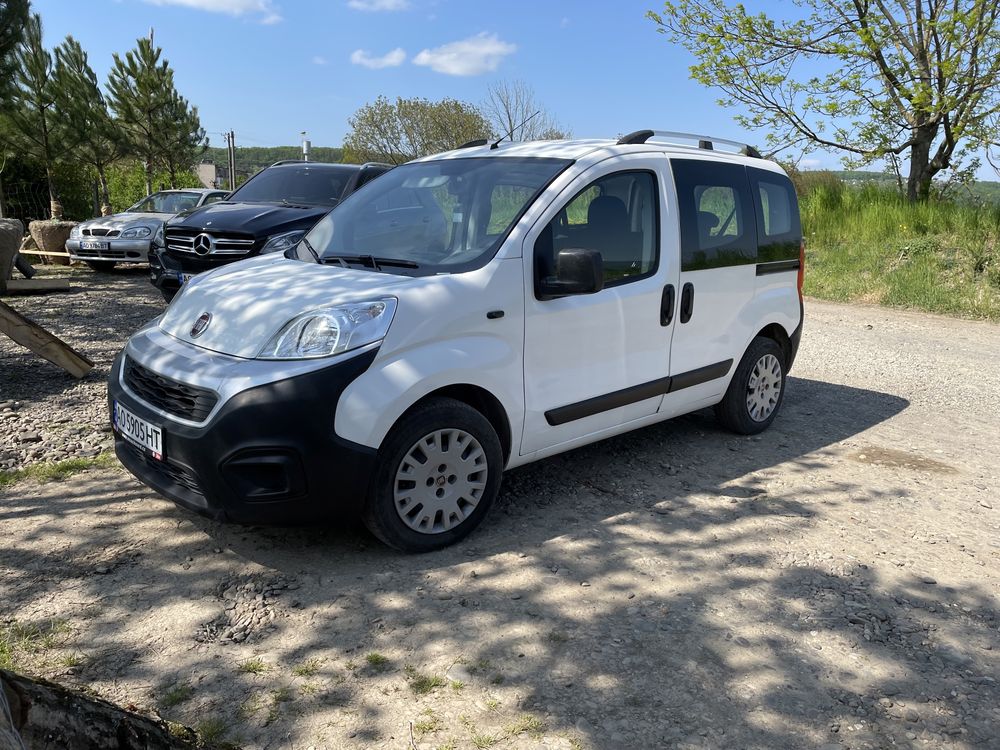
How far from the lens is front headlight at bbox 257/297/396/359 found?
353 cm

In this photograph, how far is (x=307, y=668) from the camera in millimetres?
2955

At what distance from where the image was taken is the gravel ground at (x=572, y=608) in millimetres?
2736

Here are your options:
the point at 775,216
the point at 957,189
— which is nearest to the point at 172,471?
the point at 775,216

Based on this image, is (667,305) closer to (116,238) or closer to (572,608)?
(572,608)

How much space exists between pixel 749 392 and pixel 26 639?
4531 mm

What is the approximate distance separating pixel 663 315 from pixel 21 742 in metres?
3.85

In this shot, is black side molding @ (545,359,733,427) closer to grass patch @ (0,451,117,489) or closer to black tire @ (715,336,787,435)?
black tire @ (715,336,787,435)

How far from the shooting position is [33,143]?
72.9ft

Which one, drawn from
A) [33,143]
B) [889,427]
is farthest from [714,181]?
[33,143]

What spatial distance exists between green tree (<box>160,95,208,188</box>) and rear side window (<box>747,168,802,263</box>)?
28.4m

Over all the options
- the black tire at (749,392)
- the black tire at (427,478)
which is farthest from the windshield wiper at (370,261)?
the black tire at (749,392)

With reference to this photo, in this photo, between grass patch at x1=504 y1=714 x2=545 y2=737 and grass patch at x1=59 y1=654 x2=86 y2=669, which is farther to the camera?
grass patch at x1=59 y1=654 x2=86 y2=669

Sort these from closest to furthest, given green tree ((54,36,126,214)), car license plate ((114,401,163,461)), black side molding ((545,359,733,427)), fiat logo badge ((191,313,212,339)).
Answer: car license plate ((114,401,163,461)) < fiat logo badge ((191,313,212,339)) < black side molding ((545,359,733,427)) < green tree ((54,36,126,214))

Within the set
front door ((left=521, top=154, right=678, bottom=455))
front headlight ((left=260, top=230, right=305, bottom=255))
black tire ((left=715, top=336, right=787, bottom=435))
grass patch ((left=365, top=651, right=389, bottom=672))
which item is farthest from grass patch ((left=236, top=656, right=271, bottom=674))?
front headlight ((left=260, top=230, right=305, bottom=255))
